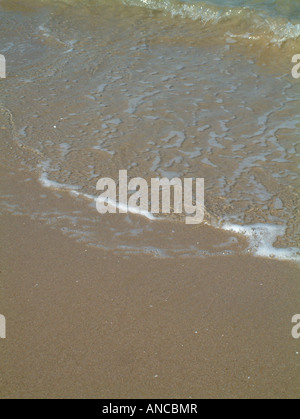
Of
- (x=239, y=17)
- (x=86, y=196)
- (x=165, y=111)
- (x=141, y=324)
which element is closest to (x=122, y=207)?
(x=86, y=196)

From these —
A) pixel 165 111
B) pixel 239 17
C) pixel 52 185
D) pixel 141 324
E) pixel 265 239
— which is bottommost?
pixel 141 324

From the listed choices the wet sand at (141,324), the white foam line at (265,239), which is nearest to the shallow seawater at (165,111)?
the white foam line at (265,239)

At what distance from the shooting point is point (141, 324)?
273 cm

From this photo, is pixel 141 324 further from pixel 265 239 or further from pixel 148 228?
pixel 265 239

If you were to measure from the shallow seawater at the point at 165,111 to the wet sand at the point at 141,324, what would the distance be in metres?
0.24

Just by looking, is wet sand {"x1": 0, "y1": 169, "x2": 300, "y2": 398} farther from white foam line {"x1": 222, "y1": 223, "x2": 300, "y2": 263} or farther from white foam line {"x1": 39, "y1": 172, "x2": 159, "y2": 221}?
white foam line {"x1": 39, "y1": 172, "x2": 159, "y2": 221}

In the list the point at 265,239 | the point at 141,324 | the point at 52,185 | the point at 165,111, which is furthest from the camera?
the point at 165,111

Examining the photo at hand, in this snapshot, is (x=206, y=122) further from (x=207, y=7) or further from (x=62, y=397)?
(x=207, y=7)

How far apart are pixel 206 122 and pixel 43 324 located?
10.1ft

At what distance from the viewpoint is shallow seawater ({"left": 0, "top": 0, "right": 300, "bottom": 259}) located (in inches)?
143

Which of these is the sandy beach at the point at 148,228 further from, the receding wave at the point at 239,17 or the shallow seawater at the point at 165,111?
the receding wave at the point at 239,17

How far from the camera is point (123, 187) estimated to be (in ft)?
→ 13.1

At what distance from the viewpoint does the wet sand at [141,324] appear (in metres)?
2.40

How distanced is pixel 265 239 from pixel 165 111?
2.40m
